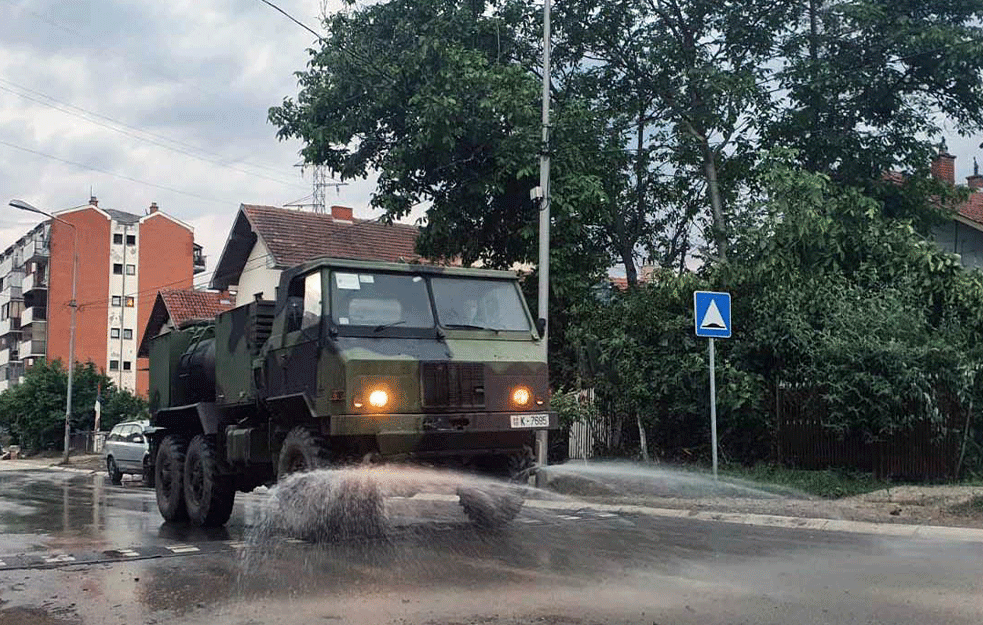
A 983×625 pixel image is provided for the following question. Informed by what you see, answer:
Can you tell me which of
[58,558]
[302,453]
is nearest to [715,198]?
[302,453]

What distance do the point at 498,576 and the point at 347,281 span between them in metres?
3.46

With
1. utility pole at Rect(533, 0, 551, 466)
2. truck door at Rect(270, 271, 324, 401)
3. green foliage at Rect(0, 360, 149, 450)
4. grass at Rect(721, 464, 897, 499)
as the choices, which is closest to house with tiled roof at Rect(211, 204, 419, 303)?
green foliage at Rect(0, 360, 149, 450)

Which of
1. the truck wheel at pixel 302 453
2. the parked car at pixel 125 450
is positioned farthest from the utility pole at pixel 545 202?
the parked car at pixel 125 450

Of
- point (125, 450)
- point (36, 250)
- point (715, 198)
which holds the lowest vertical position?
point (125, 450)

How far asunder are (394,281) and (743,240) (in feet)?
28.5

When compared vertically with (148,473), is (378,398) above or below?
above

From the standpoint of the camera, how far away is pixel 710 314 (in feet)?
44.0

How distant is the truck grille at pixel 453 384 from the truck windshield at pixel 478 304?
64 cm

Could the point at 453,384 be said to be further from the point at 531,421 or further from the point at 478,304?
the point at 478,304

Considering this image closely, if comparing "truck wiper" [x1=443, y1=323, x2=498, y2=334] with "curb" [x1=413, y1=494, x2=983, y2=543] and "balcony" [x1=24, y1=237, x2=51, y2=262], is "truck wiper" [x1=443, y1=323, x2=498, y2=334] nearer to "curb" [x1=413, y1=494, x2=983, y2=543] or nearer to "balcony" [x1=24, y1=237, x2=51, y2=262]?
"curb" [x1=413, y1=494, x2=983, y2=543]

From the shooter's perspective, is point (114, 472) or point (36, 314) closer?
point (114, 472)

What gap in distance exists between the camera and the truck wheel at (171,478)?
1205cm

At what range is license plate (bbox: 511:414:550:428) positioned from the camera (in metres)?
9.30

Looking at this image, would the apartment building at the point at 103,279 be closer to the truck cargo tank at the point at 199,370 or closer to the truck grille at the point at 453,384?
the truck cargo tank at the point at 199,370
